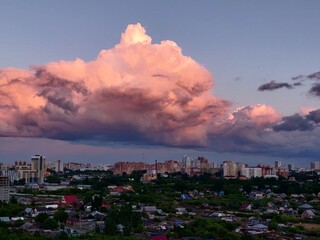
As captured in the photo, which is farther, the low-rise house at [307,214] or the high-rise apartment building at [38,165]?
the high-rise apartment building at [38,165]

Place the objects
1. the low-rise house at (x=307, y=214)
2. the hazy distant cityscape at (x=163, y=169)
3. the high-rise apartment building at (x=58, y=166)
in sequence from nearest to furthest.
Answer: the low-rise house at (x=307, y=214), the hazy distant cityscape at (x=163, y=169), the high-rise apartment building at (x=58, y=166)

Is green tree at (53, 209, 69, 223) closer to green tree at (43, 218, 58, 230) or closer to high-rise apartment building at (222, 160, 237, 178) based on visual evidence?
green tree at (43, 218, 58, 230)

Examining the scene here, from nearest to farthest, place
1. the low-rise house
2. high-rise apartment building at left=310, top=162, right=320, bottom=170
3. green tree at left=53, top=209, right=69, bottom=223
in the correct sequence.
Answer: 1. green tree at left=53, top=209, right=69, bottom=223
2. the low-rise house
3. high-rise apartment building at left=310, top=162, right=320, bottom=170

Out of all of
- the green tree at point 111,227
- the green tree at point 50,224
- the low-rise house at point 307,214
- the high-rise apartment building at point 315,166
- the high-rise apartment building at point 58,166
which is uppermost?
the high-rise apartment building at point 315,166

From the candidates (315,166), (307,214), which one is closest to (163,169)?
(315,166)

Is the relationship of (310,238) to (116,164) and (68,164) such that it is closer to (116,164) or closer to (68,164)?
(116,164)

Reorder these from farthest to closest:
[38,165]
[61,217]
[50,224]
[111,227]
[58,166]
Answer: [58,166] < [38,165] < [61,217] < [50,224] < [111,227]

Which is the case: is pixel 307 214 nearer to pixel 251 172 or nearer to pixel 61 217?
pixel 61 217

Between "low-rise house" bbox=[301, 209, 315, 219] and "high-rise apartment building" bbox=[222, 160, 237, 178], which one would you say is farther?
"high-rise apartment building" bbox=[222, 160, 237, 178]

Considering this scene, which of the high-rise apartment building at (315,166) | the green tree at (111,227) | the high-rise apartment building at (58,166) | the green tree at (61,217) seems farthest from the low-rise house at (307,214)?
the high-rise apartment building at (315,166)

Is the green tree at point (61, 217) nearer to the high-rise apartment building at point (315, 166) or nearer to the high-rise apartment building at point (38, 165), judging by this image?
the high-rise apartment building at point (38, 165)

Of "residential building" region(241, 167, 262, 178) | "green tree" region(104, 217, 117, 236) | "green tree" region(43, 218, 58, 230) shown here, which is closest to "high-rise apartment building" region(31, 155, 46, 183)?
Answer: "residential building" region(241, 167, 262, 178)

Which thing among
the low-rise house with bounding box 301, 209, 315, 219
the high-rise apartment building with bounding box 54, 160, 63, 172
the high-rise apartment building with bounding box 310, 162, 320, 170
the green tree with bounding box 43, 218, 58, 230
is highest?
the high-rise apartment building with bounding box 310, 162, 320, 170
